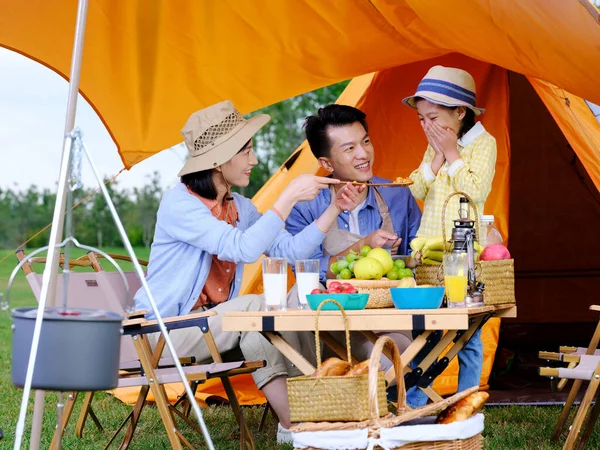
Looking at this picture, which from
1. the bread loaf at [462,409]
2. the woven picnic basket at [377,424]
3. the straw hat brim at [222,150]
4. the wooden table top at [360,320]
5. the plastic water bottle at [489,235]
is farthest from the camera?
the straw hat brim at [222,150]

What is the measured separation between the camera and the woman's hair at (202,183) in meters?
3.45

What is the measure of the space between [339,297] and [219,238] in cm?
72

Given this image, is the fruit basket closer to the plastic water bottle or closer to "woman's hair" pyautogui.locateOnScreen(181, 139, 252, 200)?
the plastic water bottle

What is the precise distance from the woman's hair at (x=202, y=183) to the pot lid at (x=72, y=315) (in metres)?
1.33

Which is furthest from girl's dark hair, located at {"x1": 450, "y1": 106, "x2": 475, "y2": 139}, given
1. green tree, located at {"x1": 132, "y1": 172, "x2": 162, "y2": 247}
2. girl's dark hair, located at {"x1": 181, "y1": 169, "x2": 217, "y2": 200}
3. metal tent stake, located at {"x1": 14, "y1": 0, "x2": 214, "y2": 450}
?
green tree, located at {"x1": 132, "y1": 172, "x2": 162, "y2": 247}

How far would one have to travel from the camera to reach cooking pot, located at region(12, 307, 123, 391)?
6.68 feet

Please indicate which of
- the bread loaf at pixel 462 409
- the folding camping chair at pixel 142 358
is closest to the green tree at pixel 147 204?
the folding camping chair at pixel 142 358

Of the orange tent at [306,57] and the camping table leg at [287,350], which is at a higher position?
the orange tent at [306,57]

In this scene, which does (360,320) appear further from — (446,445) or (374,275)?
(446,445)

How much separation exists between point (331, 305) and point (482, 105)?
7.29 feet

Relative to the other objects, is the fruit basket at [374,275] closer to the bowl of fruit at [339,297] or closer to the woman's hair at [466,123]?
the bowl of fruit at [339,297]

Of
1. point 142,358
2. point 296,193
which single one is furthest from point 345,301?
point 142,358

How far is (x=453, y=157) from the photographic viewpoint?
3402 mm

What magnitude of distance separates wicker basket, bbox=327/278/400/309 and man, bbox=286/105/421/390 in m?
0.80
